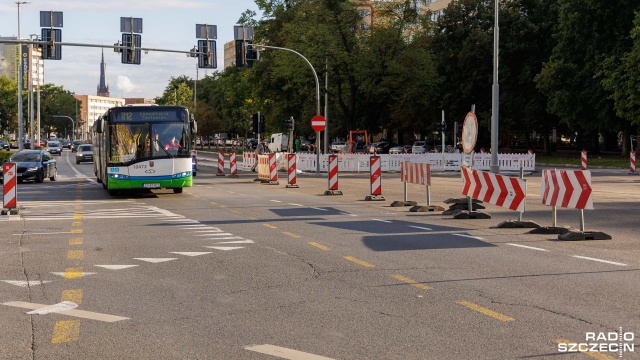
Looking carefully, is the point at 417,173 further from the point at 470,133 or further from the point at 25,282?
the point at 25,282

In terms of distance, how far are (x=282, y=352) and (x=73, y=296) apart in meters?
3.57

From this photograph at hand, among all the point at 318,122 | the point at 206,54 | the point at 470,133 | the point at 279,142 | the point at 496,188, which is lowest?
the point at 496,188

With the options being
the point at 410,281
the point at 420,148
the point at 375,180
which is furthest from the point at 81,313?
the point at 420,148

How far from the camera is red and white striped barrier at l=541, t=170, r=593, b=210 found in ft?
50.4

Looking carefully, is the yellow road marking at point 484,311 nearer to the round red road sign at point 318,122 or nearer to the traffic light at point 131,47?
the traffic light at point 131,47

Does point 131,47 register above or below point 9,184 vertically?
above

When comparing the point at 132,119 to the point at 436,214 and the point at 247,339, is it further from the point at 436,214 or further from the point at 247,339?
the point at 247,339

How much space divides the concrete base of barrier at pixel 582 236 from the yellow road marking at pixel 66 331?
30.0ft

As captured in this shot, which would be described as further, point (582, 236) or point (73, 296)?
point (582, 236)

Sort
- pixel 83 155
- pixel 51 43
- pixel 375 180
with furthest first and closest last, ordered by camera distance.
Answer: pixel 83 155 → pixel 51 43 → pixel 375 180

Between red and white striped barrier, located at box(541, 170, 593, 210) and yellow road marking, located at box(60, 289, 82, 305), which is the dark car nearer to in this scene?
red and white striped barrier, located at box(541, 170, 593, 210)

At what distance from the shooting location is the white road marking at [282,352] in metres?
6.79

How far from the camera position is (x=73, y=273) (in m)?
11.5

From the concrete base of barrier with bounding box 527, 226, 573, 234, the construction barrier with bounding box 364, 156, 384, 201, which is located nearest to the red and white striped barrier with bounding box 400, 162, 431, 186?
the construction barrier with bounding box 364, 156, 384, 201
